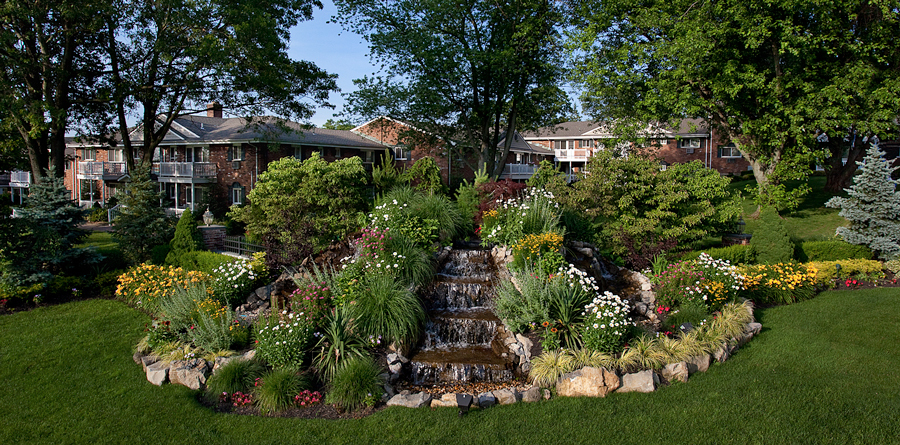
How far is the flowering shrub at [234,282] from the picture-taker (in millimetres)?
9789

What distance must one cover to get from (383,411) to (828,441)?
4964 millimetres

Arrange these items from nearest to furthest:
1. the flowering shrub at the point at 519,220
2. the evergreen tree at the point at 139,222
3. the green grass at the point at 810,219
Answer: the flowering shrub at the point at 519,220, the evergreen tree at the point at 139,222, the green grass at the point at 810,219

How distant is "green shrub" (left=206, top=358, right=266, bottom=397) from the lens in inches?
278

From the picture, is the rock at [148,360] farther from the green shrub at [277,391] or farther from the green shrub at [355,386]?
the green shrub at [355,386]

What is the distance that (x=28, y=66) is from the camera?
49.6 ft

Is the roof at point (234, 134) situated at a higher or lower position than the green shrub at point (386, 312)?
higher

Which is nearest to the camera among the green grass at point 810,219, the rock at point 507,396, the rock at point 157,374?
the rock at point 507,396

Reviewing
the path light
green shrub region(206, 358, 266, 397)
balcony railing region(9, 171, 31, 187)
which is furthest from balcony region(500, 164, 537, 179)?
balcony railing region(9, 171, 31, 187)

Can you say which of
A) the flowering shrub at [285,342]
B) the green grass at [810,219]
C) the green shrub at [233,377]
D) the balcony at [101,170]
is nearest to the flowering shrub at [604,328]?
the flowering shrub at [285,342]

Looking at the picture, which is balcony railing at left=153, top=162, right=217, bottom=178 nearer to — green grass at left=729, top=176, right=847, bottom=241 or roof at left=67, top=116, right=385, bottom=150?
roof at left=67, top=116, right=385, bottom=150

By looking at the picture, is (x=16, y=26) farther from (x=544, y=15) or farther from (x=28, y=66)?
(x=544, y=15)

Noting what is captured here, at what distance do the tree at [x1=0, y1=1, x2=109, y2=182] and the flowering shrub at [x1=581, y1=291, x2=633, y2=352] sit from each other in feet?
48.0

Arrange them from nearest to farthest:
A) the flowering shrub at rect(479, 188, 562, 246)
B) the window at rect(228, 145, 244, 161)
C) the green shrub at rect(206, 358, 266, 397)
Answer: the green shrub at rect(206, 358, 266, 397), the flowering shrub at rect(479, 188, 562, 246), the window at rect(228, 145, 244, 161)

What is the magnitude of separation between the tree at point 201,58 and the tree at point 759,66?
1107cm
